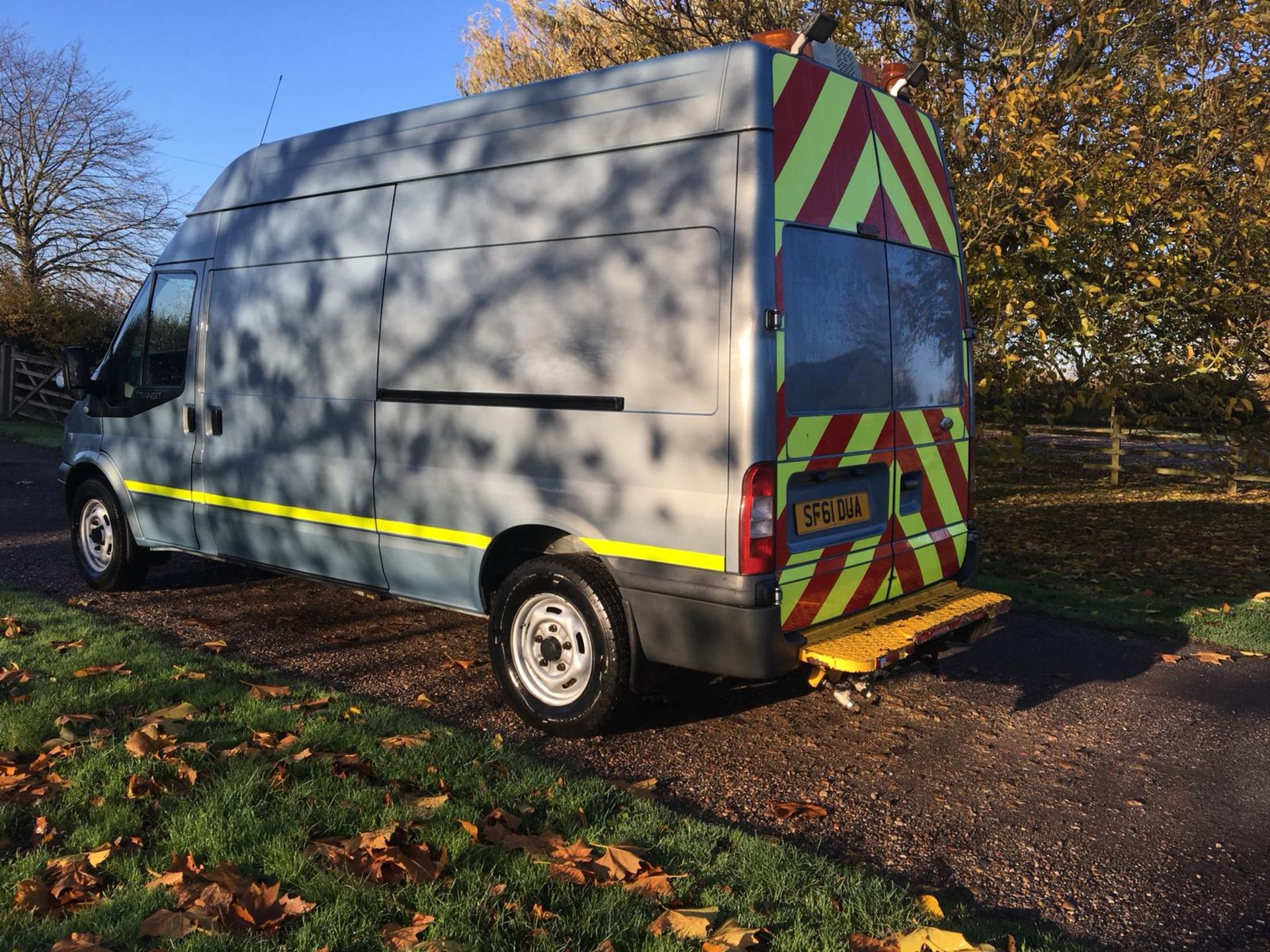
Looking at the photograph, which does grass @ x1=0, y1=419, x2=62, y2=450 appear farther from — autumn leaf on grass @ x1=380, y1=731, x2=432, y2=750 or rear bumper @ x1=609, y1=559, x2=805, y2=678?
rear bumper @ x1=609, y1=559, x2=805, y2=678

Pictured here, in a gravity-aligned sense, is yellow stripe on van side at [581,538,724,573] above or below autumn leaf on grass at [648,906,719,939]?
above

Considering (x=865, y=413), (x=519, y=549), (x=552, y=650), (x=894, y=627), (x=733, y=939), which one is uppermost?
→ (x=865, y=413)

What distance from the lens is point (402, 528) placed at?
5285 millimetres

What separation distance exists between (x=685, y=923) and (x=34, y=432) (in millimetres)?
20516

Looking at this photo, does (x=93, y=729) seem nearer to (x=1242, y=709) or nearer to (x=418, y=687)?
(x=418, y=687)

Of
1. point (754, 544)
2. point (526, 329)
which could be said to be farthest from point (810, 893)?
point (526, 329)

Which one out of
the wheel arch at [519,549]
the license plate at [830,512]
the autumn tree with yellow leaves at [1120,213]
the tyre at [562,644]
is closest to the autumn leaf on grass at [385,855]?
the tyre at [562,644]

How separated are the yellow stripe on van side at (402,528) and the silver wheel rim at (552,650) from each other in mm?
381

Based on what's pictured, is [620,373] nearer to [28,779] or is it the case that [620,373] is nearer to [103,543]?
[28,779]

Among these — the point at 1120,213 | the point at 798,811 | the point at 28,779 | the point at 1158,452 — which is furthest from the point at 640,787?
the point at 1158,452

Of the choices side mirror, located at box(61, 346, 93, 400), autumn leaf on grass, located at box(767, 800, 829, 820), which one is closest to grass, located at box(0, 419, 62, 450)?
side mirror, located at box(61, 346, 93, 400)

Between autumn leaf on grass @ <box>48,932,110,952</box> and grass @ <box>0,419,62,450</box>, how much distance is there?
16453 mm

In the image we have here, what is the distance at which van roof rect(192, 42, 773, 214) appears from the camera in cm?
410

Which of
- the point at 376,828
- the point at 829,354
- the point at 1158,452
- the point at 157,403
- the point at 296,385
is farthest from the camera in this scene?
the point at 1158,452
